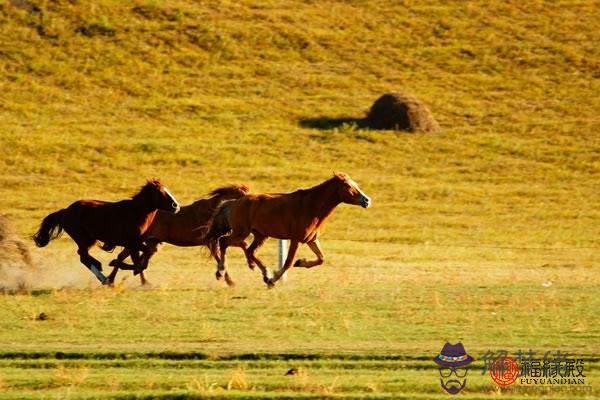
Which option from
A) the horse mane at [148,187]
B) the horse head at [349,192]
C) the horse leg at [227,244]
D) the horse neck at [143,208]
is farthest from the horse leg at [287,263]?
the horse mane at [148,187]

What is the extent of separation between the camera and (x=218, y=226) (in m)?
21.3

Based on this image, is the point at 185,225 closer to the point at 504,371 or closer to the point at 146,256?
the point at 146,256

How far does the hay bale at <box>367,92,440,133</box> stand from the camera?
4612cm

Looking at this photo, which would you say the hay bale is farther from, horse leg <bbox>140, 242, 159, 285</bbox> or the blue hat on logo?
the blue hat on logo

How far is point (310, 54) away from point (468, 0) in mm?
12890

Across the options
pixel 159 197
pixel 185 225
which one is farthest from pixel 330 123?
pixel 159 197

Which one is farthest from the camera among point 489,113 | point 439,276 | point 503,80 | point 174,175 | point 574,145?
point 503,80

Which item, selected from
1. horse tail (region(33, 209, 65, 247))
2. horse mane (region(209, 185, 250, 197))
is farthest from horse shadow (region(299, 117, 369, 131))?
horse tail (region(33, 209, 65, 247))

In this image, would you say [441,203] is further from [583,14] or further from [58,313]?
[583,14]

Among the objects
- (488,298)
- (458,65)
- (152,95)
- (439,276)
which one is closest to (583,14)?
(458,65)

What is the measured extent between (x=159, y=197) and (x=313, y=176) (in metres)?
20.0

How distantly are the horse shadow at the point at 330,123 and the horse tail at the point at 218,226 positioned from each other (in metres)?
25.2

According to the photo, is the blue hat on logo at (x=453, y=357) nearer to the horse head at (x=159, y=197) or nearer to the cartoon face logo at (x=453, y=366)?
the cartoon face logo at (x=453, y=366)

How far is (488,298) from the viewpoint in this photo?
720 inches
